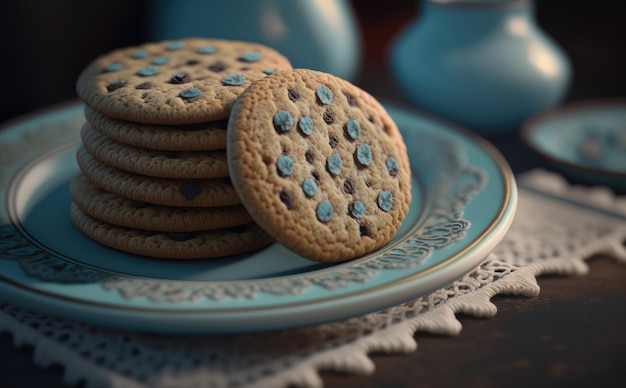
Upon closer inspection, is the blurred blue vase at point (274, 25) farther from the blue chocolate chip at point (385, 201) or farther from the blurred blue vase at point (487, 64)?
the blue chocolate chip at point (385, 201)

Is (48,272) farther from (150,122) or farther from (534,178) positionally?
(534,178)

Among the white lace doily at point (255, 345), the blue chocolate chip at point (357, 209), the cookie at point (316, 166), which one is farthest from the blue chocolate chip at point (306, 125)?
the white lace doily at point (255, 345)

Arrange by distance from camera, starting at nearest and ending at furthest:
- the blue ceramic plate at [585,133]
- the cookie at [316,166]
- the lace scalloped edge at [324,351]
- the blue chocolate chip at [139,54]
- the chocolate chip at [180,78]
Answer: the lace scalloped edge at [324,351]
the cookie at [316,166]
the chocolate chip at [180,78]
the blue chocolate chip at [139,54]
the blue ceramic plate at [585,133]

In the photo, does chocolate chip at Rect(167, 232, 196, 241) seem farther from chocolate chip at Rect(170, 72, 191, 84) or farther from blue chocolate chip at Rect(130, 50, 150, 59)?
blue chocolate chip at Rect(130, 50, 150, 59)

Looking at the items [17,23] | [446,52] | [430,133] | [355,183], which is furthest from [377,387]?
[17,23]

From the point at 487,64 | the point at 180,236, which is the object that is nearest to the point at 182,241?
the point at 180,236

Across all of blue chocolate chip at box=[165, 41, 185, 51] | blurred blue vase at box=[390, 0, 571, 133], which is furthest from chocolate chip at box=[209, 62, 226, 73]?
blurred blue vase at box=[390, 0, 571, 133]
